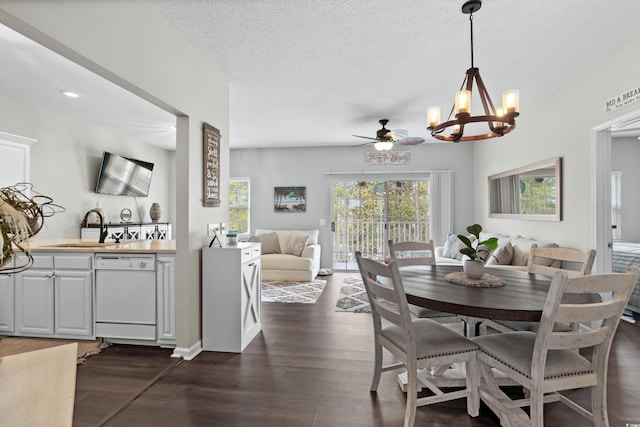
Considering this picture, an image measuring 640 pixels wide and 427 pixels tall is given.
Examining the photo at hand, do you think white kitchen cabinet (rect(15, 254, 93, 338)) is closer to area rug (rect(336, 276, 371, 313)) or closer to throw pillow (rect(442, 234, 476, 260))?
area rug (rect(336, 276, 371, 313))

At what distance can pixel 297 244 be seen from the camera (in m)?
6.14

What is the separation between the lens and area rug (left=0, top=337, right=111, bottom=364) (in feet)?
9.04

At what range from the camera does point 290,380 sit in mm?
2340

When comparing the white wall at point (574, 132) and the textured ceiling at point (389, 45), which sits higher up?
the textured ceiling at point (389, 45)

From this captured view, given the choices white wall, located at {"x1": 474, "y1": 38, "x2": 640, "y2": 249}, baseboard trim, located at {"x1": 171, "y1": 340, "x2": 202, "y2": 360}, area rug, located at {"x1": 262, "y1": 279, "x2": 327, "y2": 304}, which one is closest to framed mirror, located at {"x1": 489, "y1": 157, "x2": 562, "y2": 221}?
white wall, located at {"x1": 474, "y1": 38, "x2": 640, "y2": 249}

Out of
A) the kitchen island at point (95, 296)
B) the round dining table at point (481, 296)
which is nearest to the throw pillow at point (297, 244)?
the kitchen island at point (95, 296)

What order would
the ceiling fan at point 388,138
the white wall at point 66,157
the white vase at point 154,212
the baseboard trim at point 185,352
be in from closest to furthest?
1. the baseboard trim at point 185,352
2. the white wall at point 66,157
3. the ceiling fan at point 388,138
4. the white vase at point 154,212

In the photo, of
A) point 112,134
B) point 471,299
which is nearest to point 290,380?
point 471,299

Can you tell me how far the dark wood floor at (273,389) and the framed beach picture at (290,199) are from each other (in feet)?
12.8

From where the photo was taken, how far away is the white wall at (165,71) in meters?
1.55

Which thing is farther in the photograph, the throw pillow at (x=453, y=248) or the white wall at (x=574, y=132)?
the throw pillow at (x=453, y=248)

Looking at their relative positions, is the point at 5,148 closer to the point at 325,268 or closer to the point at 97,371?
the point at 97,371

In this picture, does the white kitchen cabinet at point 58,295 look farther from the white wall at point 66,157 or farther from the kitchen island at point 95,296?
the white wall at point 66,157

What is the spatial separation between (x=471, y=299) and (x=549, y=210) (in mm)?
3138
